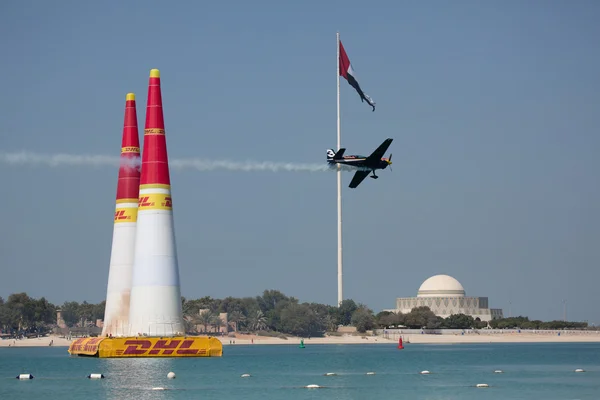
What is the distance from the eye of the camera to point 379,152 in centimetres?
8712

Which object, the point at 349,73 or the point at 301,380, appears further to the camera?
the point at 349,73

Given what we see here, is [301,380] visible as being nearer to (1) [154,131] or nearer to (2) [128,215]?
(2) [128,215]

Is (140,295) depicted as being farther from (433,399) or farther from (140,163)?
(433,399)

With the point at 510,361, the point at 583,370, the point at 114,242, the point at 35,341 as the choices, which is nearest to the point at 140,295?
the point at 114,242

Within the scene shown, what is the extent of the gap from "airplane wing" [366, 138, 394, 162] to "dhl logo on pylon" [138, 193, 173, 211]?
56.6 ft

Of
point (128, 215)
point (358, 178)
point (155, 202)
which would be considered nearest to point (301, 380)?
point (358, 178)

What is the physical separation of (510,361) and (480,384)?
152 ft

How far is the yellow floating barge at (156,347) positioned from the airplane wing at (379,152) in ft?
69.2

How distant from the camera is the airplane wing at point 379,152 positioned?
282ft

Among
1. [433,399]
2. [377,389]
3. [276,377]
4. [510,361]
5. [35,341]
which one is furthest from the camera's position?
[35,341]

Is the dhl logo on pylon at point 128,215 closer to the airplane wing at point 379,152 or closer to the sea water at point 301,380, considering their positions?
the sea water at point 301,380

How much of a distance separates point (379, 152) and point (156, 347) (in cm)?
2462

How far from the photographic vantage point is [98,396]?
236 ft

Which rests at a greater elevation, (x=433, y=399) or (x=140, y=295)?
(x=140, y=295)
